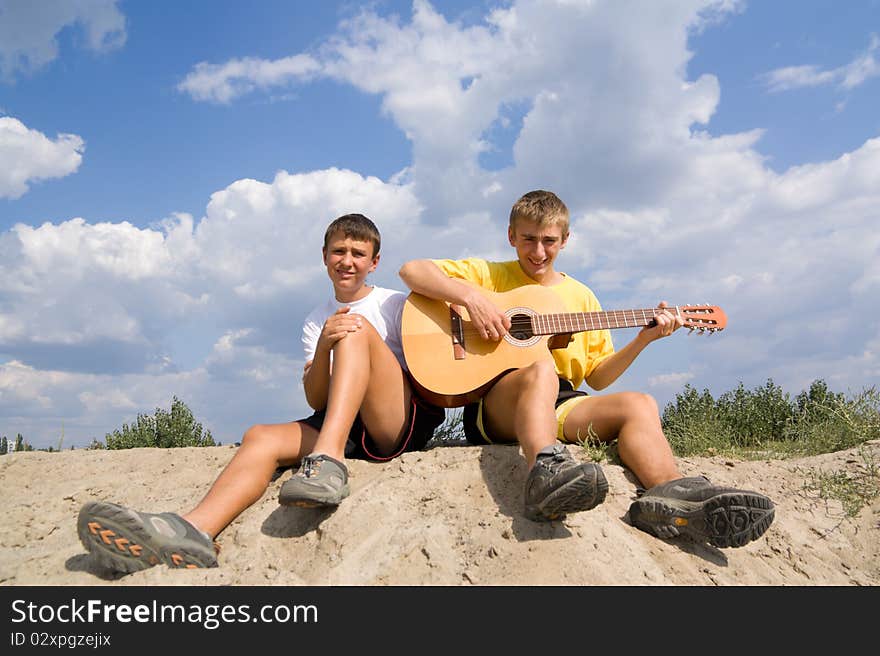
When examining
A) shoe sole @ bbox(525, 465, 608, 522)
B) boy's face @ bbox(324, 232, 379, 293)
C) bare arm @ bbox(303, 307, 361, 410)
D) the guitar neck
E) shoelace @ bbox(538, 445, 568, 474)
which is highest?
boy's face @ bbox(324, 232, 379, 293)

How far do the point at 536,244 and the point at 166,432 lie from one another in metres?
4.88

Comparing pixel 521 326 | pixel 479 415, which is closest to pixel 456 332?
pixel 521 326

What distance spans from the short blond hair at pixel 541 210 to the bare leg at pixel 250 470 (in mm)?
1834

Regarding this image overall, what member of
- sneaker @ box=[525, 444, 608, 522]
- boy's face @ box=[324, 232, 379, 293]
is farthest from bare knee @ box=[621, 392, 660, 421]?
boy's face @ box=[324, 232, 379, 293]

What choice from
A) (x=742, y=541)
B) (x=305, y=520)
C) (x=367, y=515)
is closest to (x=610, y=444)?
(x=742, y=541)

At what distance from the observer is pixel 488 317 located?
3764 mm

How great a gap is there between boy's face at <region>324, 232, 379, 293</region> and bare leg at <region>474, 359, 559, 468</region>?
44.0 inches

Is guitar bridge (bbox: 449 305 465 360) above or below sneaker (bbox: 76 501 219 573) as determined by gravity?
above

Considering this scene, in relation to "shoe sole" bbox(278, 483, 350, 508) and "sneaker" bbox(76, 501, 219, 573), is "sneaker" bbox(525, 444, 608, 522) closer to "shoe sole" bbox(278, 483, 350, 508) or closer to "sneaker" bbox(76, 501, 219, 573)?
"shoe sole" bbox(278, 483, 350, 508)

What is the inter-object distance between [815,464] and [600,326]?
197cm

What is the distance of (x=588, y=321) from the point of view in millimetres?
4027

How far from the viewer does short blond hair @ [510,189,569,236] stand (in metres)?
3.99

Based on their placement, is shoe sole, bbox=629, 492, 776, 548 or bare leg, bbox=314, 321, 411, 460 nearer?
shoe sole, bbox=629, 492, 776, 548
